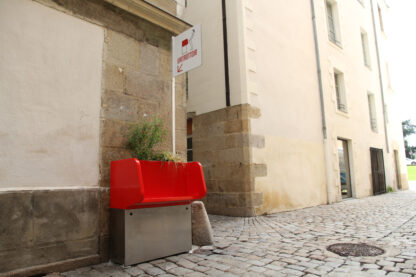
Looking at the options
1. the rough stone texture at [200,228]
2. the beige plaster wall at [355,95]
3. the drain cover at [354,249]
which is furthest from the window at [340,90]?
the rough stone texture at [200,228]

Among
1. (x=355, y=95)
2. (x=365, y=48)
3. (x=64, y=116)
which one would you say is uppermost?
(x=365, y=48)

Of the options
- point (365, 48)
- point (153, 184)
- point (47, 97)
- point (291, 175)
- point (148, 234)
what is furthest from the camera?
point (365, 48)

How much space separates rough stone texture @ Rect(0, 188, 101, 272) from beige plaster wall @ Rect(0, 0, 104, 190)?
127mm

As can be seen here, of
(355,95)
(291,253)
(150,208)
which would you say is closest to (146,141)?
(150,208)

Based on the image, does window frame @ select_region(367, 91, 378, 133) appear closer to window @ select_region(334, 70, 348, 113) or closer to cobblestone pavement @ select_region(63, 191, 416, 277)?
window @ select_region(334, 70, 348, 113)

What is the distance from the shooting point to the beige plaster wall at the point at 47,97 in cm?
265

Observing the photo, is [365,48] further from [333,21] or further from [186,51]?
[186,51]

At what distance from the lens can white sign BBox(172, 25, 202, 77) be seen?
3664 millimetres

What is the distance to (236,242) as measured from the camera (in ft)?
12.6

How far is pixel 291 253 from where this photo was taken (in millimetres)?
3246

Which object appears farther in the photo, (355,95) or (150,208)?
(355,95)

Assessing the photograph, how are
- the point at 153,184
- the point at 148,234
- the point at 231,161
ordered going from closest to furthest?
1. the point at 148,234
2. the point at 153,184
3. the point at 231,161

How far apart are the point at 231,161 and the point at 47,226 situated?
430cm

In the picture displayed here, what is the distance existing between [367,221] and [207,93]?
4.40 metres
